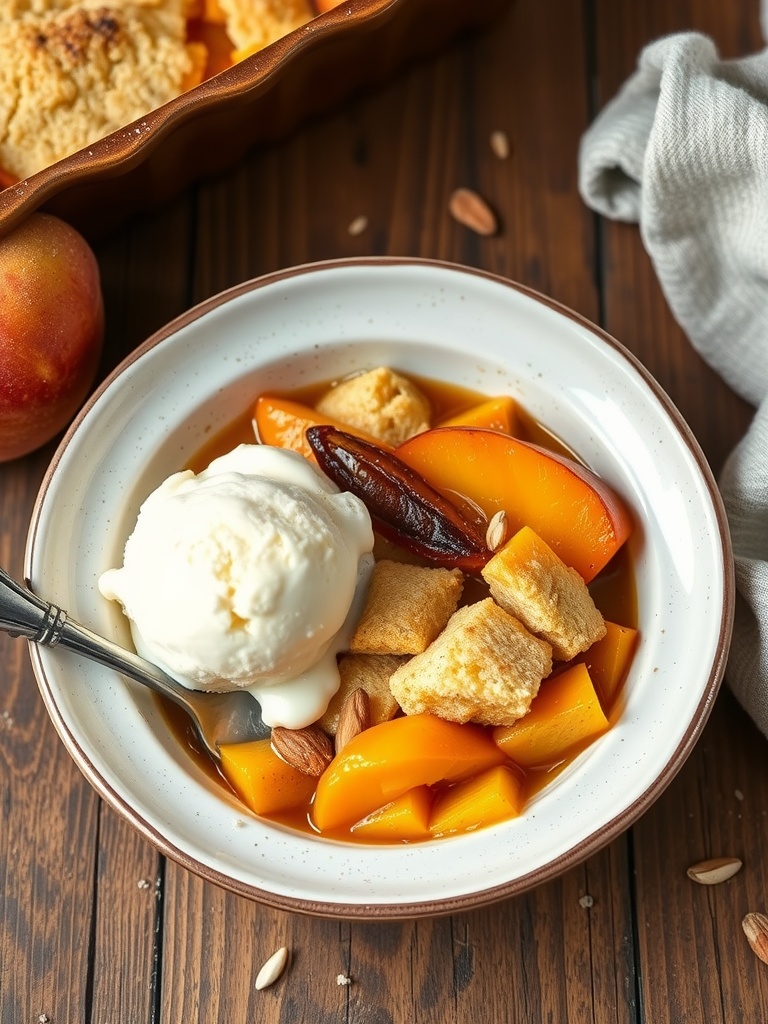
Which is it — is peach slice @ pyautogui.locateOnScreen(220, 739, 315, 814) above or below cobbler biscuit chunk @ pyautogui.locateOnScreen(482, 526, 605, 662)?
below

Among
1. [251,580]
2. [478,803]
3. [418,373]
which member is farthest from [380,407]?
[478,803]

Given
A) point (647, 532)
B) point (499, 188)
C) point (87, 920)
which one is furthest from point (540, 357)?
point (87, 920)

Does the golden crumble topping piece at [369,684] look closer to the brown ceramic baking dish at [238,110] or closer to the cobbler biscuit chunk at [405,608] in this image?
the cobbler biscuit chunk at [405,608]

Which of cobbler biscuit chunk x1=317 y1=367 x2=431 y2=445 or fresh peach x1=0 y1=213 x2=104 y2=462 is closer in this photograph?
fresh peach x1=0 y1=213 x2=104 y2=462

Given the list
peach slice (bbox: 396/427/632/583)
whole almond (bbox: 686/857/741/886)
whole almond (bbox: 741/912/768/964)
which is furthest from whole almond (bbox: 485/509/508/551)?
whole almond (bbox: 741/912/768/964)

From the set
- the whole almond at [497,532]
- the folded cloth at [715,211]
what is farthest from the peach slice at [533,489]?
the folded cloth at [715,211]

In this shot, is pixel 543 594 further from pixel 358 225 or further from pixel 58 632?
pixel 358 225

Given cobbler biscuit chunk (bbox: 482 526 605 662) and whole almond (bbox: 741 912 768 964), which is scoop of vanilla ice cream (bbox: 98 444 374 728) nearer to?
cobbler biscuit chunk (bbox: 482 526 605 662)
